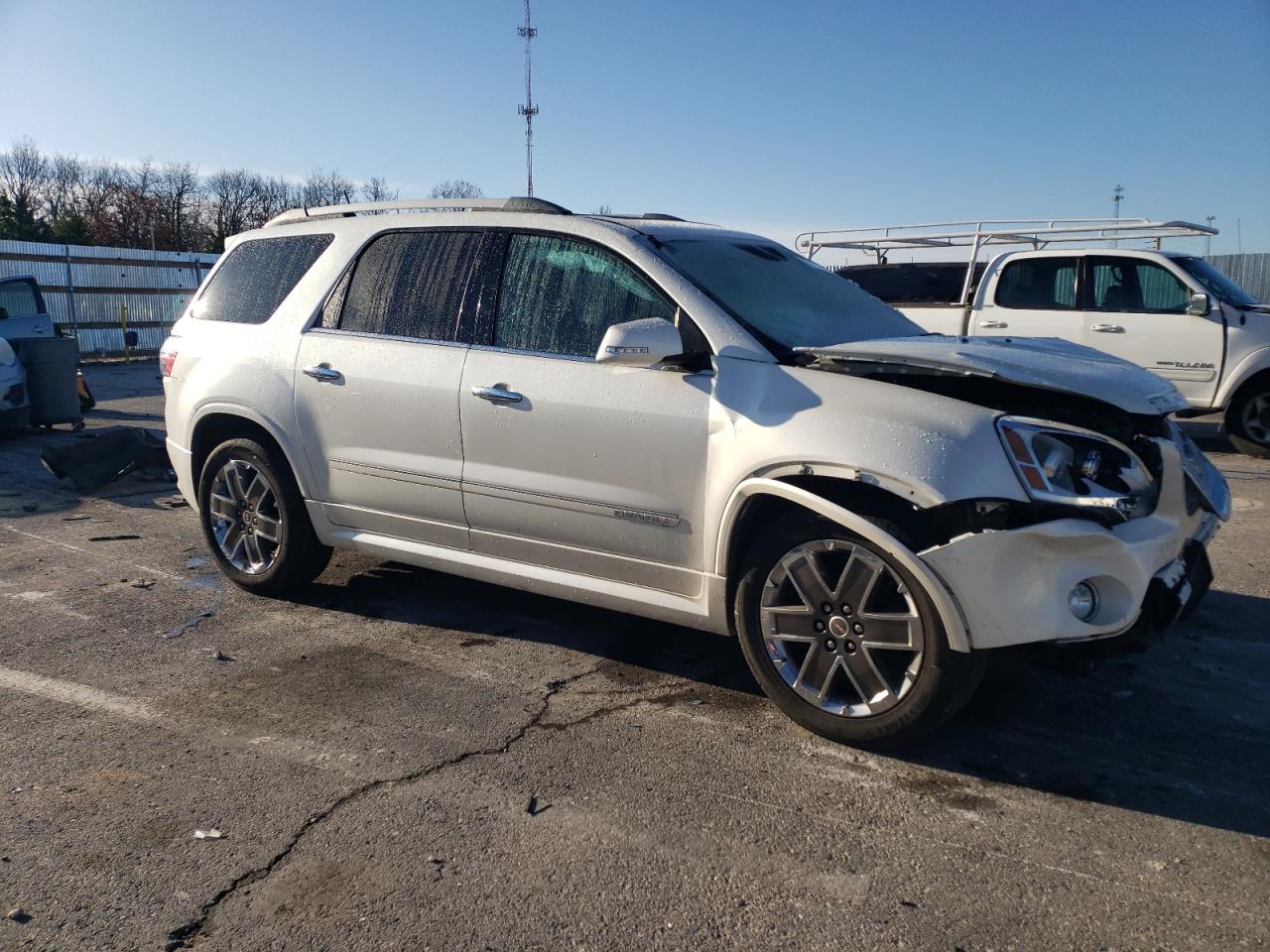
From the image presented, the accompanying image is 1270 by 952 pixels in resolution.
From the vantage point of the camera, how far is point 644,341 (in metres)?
3.75

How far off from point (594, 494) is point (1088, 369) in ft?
6.06

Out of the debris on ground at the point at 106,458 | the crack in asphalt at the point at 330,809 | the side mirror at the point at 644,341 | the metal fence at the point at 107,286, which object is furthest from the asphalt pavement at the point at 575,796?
the metal fence at the point at 107,286

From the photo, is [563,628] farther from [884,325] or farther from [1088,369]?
[1088,369]

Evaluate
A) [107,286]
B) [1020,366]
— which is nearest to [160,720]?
[1020,366]

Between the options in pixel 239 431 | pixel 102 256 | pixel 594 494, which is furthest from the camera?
pixel 102 256

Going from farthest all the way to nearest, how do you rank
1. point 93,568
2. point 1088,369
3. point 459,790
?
point 93,568
point 1088,369
point 459,790

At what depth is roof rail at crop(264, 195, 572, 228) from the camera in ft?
15.4

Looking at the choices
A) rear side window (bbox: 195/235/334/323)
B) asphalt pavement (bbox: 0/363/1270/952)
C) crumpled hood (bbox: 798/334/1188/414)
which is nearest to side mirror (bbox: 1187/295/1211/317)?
asphalt pavement (bbox: 0/363/1270/952)

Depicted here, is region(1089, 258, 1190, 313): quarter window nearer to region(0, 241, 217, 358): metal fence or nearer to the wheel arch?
the wheel arch

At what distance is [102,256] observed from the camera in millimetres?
26031

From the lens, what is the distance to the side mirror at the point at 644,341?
12.2 feet

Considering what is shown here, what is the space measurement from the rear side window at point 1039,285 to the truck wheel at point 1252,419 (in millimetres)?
1850

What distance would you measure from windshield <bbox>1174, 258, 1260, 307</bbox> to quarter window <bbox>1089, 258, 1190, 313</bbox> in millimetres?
202

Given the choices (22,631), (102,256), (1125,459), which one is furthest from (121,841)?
(102,256)
